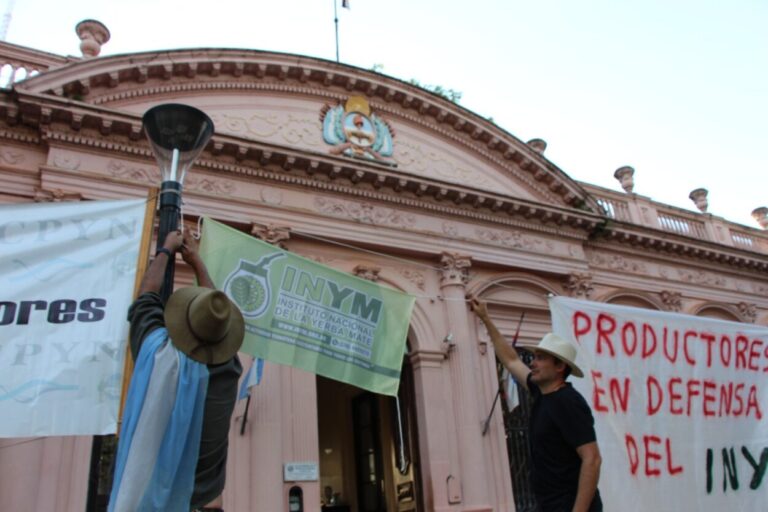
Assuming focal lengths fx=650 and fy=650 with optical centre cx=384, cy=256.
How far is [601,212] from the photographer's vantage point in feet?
48.2

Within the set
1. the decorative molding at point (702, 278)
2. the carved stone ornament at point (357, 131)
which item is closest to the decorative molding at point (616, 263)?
the decorative molding at point (702, 278)

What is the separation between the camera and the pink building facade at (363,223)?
31.3ft

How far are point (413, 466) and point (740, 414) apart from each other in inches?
234

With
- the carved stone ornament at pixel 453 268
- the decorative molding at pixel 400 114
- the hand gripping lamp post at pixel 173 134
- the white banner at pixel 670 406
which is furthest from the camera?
the carved stone ornament at pixel 453 268

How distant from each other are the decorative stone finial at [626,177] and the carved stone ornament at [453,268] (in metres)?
6.30

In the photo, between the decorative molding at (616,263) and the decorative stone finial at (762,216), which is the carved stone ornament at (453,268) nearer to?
the decorative molding at (616,263)

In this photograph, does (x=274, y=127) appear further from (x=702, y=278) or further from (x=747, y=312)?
(x=747, y=312)

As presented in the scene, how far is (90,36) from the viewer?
10984mm

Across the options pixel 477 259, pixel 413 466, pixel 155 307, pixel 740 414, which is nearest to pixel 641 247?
pixel 477 259

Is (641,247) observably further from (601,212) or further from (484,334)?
(484,334)

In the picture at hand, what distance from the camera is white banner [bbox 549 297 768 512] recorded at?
5.70 m

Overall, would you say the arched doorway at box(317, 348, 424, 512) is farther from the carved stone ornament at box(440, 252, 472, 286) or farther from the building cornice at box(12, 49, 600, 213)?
the building cornice at box(12, 49, 600, 213)

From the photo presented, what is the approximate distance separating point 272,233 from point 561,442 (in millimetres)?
7771

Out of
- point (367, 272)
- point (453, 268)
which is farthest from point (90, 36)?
point (453, 268)
